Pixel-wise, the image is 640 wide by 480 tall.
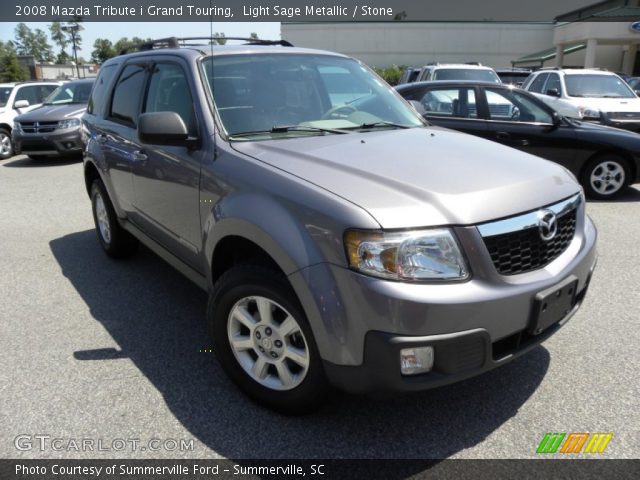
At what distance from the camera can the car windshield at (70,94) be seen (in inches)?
486

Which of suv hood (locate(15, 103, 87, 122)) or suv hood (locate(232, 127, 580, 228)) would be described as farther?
suv hood (locate(15, 103, 87, 122))

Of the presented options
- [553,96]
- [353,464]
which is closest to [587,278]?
[353,464]

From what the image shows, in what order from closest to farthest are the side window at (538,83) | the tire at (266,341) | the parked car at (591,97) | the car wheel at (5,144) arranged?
1. the tire at (266,341)
2. the parked car at (591,97)
3. the side window at (538,83)
4. the car wheel at (5,144)

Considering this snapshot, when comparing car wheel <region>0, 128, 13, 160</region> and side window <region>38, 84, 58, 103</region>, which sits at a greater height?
side window <region>38, 84, 58, 103</region>

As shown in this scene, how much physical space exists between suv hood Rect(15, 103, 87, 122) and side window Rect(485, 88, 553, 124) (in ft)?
28.6

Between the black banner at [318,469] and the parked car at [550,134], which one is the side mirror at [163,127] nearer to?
the black banner at [318,469]

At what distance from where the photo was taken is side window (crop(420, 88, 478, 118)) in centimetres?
745

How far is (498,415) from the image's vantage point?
8.70 ft

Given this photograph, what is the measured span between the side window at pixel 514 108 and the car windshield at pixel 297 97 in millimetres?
3931

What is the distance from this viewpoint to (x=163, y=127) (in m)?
2.92

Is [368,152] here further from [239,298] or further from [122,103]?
[122,103]

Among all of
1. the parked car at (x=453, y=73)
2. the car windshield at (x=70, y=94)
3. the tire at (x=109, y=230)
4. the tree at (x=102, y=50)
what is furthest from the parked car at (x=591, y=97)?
the tree at (x=102, y=50)

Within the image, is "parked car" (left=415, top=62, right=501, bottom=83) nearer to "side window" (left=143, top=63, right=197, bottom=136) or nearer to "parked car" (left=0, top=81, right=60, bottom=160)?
"side window" (left=143, top=63, right=197, bottom=136)

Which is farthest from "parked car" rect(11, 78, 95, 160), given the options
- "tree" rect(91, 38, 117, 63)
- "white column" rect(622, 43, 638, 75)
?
"tree" rect(91, 38, 117, 63)
